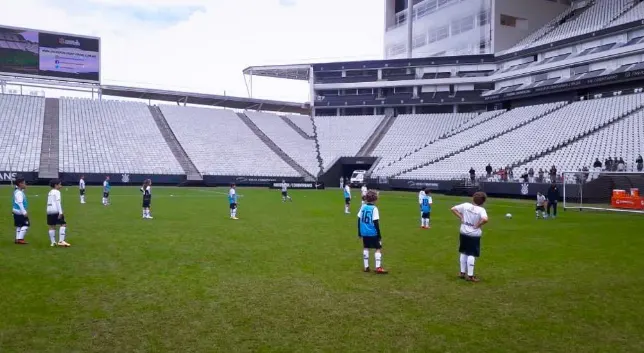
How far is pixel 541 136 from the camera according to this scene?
1917 inches

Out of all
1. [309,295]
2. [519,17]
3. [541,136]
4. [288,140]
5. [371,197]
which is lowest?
[309,295]

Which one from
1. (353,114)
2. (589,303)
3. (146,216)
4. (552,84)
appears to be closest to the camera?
(589,303)

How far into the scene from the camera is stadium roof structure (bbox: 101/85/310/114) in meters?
66.2

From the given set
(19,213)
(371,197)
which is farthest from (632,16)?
(19,213)

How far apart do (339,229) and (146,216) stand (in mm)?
8529

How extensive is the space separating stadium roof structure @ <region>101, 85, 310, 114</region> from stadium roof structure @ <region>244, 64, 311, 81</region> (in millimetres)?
3877

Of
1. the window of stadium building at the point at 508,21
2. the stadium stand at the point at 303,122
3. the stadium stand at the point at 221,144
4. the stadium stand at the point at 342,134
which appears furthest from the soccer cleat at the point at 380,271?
the window of stadium building at the point at 508,21

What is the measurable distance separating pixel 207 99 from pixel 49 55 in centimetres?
2108

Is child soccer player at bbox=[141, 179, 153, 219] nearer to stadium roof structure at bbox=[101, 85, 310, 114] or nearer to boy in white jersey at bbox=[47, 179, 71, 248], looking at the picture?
boy in white jersey at bbox=[47, 179, 71, 248]

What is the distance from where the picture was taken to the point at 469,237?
1008 centimetres

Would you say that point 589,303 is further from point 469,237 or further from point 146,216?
point 146,216

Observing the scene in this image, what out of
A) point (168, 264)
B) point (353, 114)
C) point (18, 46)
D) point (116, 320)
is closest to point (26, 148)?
point (18, 46)

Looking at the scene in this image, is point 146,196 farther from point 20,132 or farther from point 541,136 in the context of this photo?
point 20,132

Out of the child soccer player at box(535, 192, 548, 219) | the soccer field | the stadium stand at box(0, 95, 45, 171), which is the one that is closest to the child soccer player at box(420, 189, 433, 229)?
the soccer field
